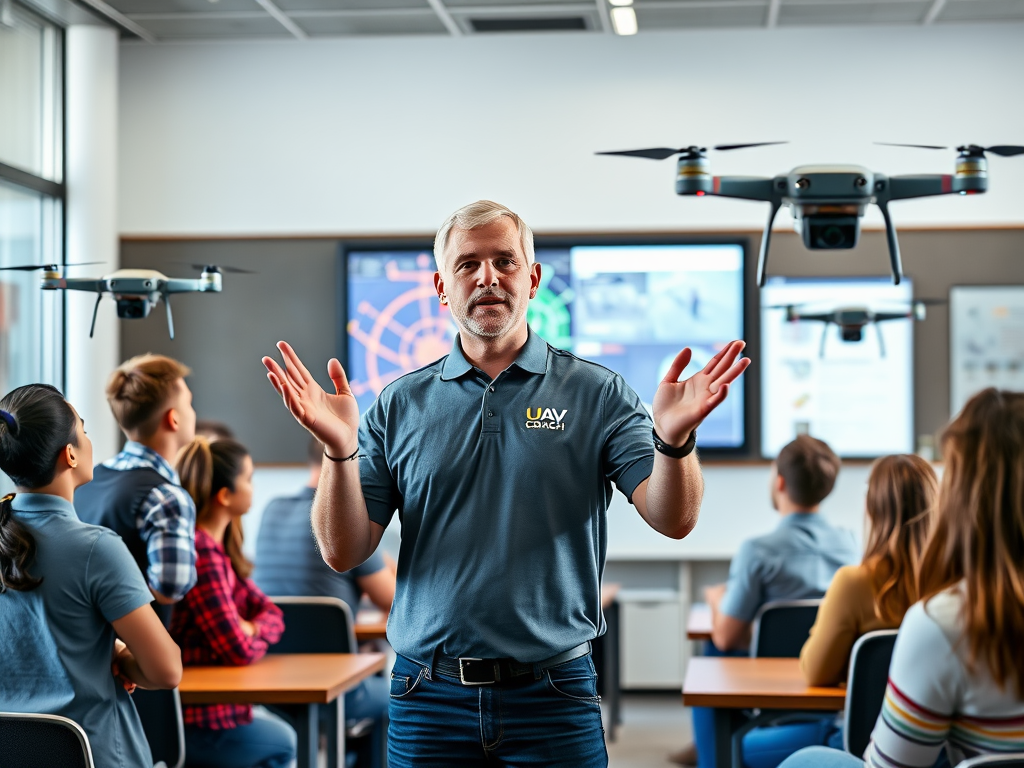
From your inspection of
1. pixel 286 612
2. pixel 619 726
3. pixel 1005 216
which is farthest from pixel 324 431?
pixel 1005 216

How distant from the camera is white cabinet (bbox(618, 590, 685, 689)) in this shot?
18.0 feet

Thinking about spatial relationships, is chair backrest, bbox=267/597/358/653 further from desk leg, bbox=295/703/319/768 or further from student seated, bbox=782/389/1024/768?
student seated, bbox=782/389/1024/768

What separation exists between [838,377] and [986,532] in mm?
4028

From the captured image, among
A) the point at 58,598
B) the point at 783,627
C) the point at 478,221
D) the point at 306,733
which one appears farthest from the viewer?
the point at 783,627

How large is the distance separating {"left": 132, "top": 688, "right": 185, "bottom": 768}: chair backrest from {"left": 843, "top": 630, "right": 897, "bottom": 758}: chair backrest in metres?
1.59

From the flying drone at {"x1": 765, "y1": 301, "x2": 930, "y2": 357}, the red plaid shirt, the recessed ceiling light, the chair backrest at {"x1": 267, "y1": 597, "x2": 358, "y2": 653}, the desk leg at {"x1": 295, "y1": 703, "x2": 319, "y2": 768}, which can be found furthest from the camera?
the recessed ceiling light

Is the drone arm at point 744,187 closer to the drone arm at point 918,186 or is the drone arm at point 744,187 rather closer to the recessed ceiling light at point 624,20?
the drone arm at point 918,186

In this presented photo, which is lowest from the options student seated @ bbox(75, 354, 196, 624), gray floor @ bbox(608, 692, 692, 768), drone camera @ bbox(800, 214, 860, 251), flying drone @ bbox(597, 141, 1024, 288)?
gray floor @ bbox(608, 692, 692, 768)

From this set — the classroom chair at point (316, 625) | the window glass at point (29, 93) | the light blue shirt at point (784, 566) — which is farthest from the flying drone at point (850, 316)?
the window glass at point (29, 93)

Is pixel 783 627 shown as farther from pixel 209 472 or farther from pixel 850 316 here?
pixel 209 472

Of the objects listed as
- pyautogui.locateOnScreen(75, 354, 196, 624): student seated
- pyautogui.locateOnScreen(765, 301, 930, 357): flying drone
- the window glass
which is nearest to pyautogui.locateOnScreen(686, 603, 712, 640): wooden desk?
pyautogui.locateOnScreen(765, 301, 930, 357): flying drone

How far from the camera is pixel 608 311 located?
18.3 feet

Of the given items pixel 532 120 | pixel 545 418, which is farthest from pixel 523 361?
pixel 532 120

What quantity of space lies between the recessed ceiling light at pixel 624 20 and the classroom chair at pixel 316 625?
10.6 ft
